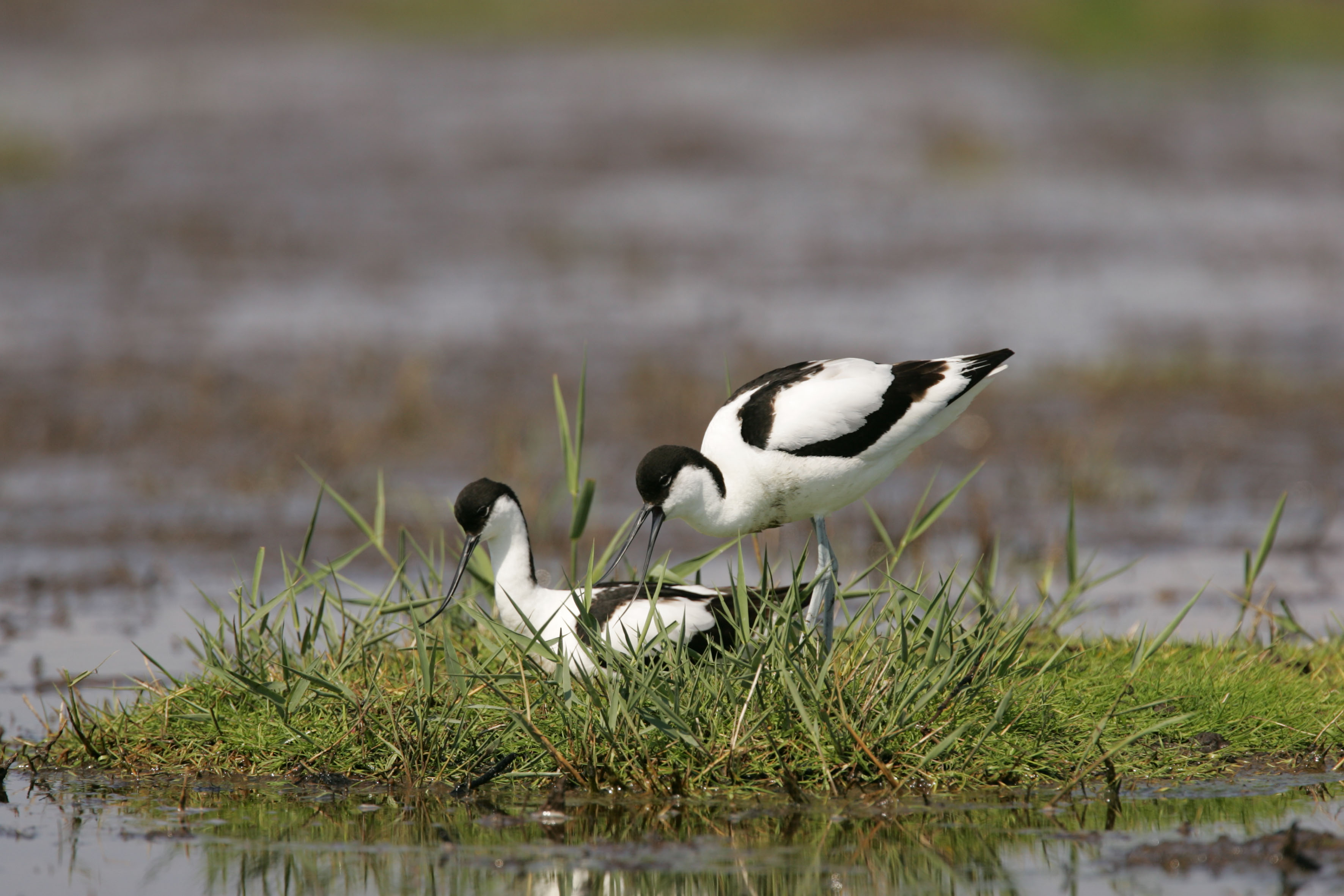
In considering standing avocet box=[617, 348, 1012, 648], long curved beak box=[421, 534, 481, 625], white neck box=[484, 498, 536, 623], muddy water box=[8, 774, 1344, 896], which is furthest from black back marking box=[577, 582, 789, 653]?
muddy water box=[8, 774, 1344, 896]

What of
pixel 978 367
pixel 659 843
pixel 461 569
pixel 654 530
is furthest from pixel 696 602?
pixel 978 367

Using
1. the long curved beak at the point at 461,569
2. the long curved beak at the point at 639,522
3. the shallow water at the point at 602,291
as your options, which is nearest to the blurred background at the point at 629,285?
the shallow water at the point at 602,291

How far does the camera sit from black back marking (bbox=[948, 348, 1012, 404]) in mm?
5387

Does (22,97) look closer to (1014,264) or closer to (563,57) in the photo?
(563,57)

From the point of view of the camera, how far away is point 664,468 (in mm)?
5070

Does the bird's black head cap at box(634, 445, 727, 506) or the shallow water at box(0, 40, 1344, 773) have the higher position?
the shallow water at box(0, 40, 1344, 773)

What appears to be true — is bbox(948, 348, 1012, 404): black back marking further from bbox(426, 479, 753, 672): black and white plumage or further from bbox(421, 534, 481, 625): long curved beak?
bbox(421, 534, 481, 625): long curved beak

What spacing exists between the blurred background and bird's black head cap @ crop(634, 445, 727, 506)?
346mm

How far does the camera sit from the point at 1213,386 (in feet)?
33.9

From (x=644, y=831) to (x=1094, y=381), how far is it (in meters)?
6.57

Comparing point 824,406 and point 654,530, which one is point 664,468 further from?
point 824,406

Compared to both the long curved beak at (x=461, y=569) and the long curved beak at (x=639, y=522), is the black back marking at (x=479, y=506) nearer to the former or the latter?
the long curved beak at (x=461, y=569)

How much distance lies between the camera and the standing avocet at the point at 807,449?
5.13 m

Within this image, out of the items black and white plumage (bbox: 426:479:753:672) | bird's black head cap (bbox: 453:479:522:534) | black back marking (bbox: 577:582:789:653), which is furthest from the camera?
bird's black head cap (bbox: 453:479:522:534)
